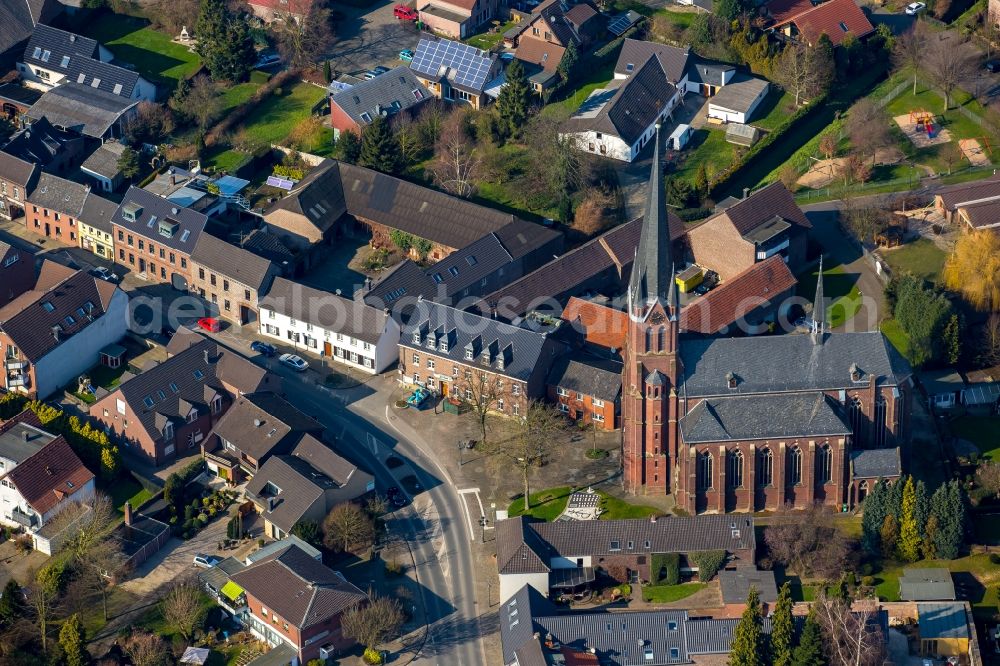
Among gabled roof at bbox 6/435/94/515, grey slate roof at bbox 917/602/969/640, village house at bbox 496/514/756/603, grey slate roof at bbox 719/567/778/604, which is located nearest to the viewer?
grey slate roof at bbox 917/602/969/640

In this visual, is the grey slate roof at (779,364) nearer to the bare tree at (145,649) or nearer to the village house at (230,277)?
the village house at (230,277)

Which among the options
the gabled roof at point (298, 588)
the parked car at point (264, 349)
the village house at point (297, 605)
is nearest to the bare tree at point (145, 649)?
the village house at point (297, 605)

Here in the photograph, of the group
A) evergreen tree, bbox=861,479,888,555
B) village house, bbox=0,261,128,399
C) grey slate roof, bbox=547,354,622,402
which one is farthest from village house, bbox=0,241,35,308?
evergreen tree, bbox=861,479,888,555

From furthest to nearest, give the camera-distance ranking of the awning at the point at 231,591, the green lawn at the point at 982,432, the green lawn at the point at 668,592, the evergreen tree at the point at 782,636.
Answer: the green lawn at the point at 982,432 → the green lawn at the point at 668,592 → the awning at the point at 231,591 → the evergreen tree at the point at 782,636

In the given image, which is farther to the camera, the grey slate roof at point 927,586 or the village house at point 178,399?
the village house at point 178,399

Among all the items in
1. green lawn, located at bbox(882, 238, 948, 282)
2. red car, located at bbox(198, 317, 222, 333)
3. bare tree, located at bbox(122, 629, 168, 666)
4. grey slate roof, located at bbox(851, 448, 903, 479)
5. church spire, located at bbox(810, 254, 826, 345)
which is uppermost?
church spire, located at bbox(810, 254, 826, 345)

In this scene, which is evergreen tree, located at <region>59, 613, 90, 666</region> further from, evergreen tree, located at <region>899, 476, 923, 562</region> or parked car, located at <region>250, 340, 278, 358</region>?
evergreen tree, located at <region>899, 476, 923, 562</region>
